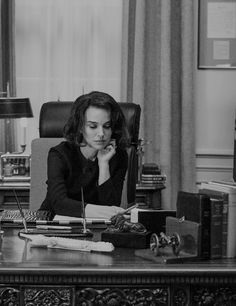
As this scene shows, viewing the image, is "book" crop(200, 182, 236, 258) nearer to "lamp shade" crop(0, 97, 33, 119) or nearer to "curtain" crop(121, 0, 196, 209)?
"lamp shade" crop(0, 97, 33, 119)

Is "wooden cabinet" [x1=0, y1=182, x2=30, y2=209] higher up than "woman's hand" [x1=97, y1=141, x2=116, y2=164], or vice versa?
"woman's hand" [x1=97, y1=141, x2=116, y2=164]

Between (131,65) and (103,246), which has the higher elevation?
(131,65)

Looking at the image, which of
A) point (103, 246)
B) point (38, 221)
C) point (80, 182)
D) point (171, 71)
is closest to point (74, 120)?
point (80, 182)

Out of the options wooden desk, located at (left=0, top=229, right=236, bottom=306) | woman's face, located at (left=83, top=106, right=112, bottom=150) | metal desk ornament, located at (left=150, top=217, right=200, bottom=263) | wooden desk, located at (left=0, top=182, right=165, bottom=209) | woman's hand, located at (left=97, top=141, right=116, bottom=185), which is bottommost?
wooden desk, located at (left=0, top=182, right=165, bottom=209)

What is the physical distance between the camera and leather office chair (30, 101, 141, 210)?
3672 millimetres

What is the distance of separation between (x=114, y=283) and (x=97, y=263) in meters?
0.08

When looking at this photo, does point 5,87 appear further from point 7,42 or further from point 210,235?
point 210,235

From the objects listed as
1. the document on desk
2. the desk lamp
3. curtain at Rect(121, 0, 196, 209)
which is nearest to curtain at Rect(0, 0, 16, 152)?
the desk lamp

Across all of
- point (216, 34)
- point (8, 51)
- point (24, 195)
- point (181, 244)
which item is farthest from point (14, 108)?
point (181, 244)

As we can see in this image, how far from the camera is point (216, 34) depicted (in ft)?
17.7

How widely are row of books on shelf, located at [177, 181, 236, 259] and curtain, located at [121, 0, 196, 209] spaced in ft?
10.1

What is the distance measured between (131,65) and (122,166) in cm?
179

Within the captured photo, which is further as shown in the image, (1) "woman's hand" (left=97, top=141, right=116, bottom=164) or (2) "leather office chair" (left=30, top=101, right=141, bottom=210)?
(2) "leather office chair" (left=30, top=101, right=141, bottom=210)

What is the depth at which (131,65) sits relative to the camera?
529 cm
